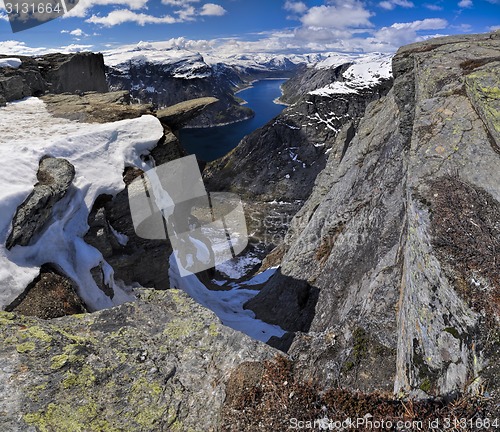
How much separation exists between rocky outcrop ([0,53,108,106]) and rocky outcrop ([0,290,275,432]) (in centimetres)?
1951

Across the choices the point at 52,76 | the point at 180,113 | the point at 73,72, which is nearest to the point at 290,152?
the point at 73,72

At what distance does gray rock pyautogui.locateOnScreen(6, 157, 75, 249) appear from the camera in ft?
38.7

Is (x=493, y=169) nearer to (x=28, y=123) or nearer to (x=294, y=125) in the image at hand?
(x=28, y=123)

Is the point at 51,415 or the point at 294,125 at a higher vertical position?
the point at 51,415

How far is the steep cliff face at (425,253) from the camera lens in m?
6.47

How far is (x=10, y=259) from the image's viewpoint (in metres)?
11.4

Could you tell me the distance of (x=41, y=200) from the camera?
12625mm

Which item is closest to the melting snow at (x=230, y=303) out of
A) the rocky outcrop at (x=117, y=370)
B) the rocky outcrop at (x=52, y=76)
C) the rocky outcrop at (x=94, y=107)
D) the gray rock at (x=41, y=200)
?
the rocky outcrop at (x=117, y=370)

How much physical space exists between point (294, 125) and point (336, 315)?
166871 millimetres

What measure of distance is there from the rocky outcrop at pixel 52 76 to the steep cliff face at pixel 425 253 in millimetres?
23809

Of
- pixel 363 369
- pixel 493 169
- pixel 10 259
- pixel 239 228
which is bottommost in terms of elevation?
pixel 239 228

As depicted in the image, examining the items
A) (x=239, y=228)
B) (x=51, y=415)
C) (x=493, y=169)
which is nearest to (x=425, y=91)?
(x=493, y=169)
